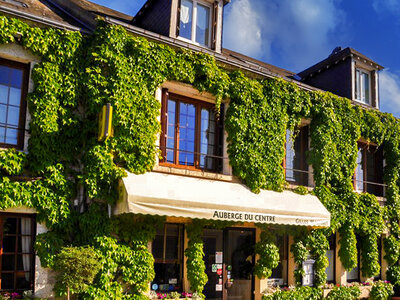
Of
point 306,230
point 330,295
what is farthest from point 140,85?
point 330,295

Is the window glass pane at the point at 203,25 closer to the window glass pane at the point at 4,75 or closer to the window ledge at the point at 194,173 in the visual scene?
the window ledge at the point at 194,173

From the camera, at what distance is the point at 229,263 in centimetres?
1307

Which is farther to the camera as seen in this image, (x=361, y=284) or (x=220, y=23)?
(x=361, y=284)

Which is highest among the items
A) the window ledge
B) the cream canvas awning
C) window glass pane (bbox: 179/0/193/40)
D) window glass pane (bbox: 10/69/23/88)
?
window glass pane (bbox: 179/0/193/40)

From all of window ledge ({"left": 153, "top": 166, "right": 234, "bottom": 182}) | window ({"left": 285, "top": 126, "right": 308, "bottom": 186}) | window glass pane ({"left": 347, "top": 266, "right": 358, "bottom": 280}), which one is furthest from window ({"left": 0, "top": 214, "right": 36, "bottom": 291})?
window glass pane ({"left": 347, "top": 266, "right": 358, "bottom": 280})

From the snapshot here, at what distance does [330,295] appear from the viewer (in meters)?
14.5

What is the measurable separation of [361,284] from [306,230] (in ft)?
11.6

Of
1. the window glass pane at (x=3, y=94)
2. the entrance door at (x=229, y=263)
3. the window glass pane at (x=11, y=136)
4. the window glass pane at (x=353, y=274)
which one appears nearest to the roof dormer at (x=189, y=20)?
the window glass pane at (x=3, y=94)

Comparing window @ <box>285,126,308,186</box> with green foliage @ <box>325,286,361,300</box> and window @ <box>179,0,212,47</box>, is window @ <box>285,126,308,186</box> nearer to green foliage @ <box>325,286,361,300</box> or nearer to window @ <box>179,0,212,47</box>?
green foliage @ <box>325,286,361,300</box>

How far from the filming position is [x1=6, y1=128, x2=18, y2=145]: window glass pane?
33.0 feet

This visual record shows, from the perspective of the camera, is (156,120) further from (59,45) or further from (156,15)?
(156,15)

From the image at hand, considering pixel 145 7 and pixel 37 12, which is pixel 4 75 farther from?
pixel 145 7

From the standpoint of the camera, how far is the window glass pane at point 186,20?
1309cm

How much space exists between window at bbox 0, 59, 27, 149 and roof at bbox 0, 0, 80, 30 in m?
1.12
